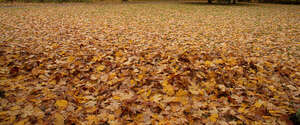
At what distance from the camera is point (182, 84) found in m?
2.64

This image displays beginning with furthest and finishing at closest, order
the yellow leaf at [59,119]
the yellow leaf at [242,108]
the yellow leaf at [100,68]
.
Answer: the yellow leaf at [100,68], the yellow leaf at [242,108], the yellow leaf at [59,119]

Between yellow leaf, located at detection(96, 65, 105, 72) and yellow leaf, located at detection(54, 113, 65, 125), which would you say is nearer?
yellow leaf, located at detection(54, 113, 65, 125)

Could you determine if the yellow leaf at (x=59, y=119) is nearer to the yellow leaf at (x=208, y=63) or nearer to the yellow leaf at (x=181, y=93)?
the yellow leaf at (x=181, y=93)

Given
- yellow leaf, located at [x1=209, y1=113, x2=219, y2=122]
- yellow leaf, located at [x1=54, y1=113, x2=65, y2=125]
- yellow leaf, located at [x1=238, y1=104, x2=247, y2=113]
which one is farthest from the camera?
yellow leaf, located at [x1=238, y1=104, x2=247, y2=113]

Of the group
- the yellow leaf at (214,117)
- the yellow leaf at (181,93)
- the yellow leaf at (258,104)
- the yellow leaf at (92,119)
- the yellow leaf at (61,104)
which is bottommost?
the yellow leaf at (92,119)

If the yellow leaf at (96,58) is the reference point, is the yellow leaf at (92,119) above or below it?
below

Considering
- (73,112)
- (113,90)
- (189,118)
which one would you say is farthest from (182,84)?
(73,112)

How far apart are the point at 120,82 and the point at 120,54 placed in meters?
1.16

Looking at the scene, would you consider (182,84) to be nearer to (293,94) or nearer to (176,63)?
(176,63)

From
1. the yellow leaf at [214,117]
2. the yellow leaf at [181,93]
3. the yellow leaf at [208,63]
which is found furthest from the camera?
the yellow leaf at [208,63]

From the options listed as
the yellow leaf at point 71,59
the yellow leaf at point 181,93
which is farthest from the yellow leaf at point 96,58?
the yellow leaf at point 181,93

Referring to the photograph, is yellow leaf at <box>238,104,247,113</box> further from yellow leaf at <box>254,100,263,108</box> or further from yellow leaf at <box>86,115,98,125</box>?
yellow leaf at <box>86,115,98,125</box>

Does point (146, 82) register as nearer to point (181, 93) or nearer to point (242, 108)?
point (181, 93)

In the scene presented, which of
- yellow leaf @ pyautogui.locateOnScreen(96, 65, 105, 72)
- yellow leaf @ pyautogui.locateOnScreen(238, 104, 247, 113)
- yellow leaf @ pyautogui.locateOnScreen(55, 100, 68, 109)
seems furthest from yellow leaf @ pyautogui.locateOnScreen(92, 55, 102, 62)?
yellow leaf @ pyautogui.locateOnScreen(238, 104, 247, 113)
